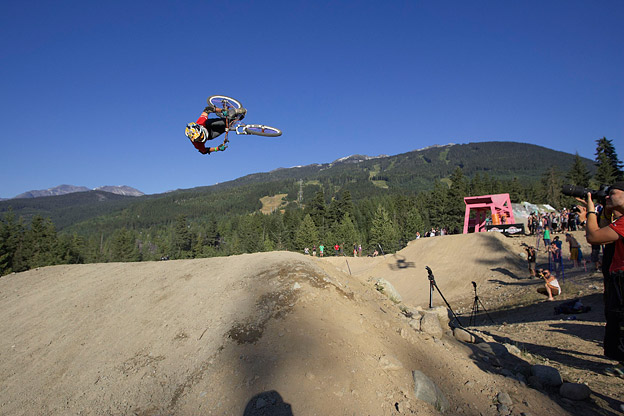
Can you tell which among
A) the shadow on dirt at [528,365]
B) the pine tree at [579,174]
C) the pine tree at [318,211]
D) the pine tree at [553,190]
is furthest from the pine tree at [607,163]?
the shadow on dirt at [528,365]

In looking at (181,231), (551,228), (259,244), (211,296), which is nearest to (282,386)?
(211,296)

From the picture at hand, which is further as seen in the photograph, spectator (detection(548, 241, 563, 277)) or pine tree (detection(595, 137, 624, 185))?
pine tree (detection(595, 137, 624, 185))

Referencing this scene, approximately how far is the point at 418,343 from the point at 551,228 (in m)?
28.5

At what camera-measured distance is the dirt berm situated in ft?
17.0

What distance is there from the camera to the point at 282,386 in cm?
507

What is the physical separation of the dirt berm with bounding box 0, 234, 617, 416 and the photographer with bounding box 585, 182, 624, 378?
1156 mm

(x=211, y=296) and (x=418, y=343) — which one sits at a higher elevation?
(x=211, y=296)

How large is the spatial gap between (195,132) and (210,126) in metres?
0.83

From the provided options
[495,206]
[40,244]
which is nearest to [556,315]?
[495,206]

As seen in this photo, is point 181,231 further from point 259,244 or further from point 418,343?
point 418,343

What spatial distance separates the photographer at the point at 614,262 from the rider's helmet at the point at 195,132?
967 cm

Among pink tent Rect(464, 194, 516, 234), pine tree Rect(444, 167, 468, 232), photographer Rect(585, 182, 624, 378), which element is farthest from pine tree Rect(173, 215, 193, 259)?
photographer Rect(585, 182, 624, 378)

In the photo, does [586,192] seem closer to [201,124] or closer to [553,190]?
[201,124]

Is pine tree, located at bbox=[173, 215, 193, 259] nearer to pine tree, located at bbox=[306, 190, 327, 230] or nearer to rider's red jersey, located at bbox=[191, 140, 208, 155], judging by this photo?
pine tree, located at bbox=[306, 190, 327, 230]
